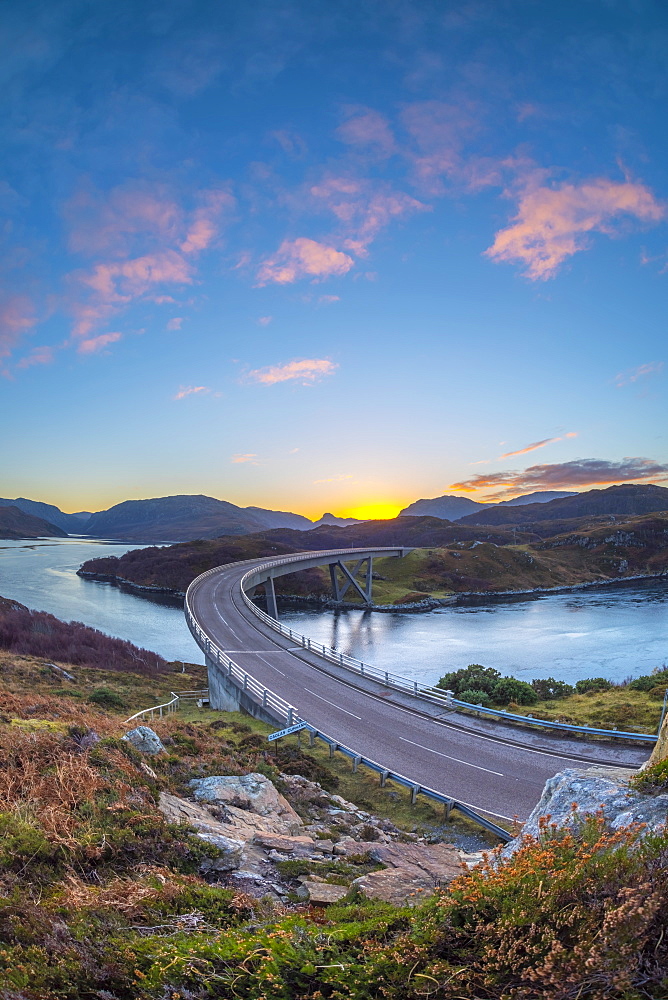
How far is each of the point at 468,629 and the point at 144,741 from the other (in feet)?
189

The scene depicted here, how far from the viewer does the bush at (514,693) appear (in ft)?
87.5

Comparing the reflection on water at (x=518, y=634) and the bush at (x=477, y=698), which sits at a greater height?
the bush at (x=477, y=698)

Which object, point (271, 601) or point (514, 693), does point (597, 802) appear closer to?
point (514, 693)

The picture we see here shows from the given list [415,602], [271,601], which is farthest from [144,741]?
[415,602]

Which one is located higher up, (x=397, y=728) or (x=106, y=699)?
(x=106, y=699)

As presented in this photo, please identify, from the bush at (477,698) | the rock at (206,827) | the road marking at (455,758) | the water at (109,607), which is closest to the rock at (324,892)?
the rock at (206,827)

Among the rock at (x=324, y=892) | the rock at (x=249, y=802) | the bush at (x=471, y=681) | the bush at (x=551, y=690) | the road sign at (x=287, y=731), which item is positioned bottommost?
the bush at (x=551, y=690)

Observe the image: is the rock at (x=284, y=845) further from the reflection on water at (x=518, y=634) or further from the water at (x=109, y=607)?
the water at (x=109, y=607)

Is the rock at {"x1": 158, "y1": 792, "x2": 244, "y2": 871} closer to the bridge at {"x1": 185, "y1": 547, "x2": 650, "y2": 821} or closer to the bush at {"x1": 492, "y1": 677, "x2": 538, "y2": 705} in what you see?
the bridge at {"x1": 185, "y1": 547, "x2": 650, "y2": 821}

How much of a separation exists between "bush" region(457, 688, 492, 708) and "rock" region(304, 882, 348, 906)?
2151 cm

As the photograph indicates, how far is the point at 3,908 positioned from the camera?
424 centimetres

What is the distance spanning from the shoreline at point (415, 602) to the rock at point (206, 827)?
77246 mm

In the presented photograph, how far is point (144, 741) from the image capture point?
11773mm

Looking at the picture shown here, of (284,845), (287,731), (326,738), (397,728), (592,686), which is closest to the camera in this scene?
(284,845)
